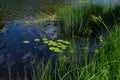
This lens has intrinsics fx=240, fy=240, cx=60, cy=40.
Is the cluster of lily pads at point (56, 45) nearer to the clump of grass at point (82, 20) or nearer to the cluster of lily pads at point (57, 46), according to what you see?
the cluster of lily pads at point (57, 46)

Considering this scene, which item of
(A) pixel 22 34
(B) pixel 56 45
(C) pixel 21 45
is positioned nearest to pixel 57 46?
(B) pixel 56 45

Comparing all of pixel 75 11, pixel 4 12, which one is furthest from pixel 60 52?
pixel 4 12

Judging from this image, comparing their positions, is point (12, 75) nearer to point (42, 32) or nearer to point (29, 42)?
point (29, 42)

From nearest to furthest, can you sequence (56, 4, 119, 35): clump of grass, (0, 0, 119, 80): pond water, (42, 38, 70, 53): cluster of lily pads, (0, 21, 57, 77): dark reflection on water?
1. (0, 21, 57, 77): dark reflection on water
2. (0, 0, 119, 80): pond water
3. (42, 38, 70, 53): cluster of lily pads
4. (56, 4, 119, 35): clump of grass

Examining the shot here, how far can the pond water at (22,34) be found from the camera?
444 cm

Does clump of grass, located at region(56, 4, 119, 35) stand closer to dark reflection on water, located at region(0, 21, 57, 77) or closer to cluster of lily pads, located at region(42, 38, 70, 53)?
dark reflection on water, located at region(0, 21, 57, 77)

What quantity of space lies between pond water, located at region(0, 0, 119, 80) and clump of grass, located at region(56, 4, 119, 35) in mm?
365

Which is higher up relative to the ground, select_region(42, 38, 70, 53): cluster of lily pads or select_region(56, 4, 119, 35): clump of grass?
select_region(56, 4, 119, 35): clump of grass

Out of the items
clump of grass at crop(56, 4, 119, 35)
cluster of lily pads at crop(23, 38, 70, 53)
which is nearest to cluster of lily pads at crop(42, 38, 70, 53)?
cluster of lily pads at crop(23, 38, 70, 53)

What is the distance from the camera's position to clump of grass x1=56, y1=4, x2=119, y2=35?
19.8ft

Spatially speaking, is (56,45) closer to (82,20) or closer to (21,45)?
(21,45)

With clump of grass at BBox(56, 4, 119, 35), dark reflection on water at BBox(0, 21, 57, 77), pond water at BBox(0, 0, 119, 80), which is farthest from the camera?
clump of grass at BBox(56, 4, 119, 35)

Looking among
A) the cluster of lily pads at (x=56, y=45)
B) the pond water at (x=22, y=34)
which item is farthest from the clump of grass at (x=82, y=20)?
the cluster of lily pads at (x=56, y=45)

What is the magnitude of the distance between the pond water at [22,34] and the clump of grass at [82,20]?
0.36m
